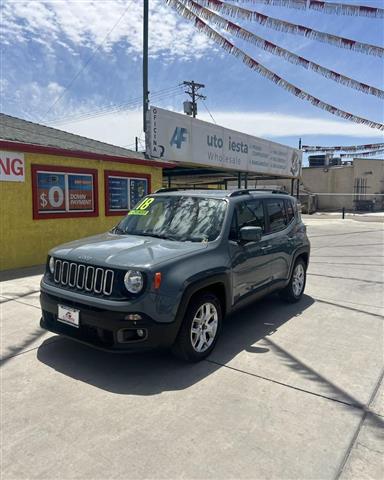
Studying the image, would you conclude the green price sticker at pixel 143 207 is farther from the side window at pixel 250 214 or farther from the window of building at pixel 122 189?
the window of building at pixel 122 189

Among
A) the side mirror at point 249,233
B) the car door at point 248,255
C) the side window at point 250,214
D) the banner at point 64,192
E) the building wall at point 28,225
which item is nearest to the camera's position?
the side mirror at point 249,233

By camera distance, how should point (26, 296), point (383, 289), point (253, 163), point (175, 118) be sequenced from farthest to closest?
point (253, 163), point (175, 118), point (383, 289), point (26, 296)

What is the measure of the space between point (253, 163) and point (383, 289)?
10.6 meters

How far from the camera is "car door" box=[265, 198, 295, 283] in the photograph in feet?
18.0

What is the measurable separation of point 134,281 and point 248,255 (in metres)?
1.70

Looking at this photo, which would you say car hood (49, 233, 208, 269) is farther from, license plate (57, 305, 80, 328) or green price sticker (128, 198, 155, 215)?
green price sticker (128, 198, 155, 215)

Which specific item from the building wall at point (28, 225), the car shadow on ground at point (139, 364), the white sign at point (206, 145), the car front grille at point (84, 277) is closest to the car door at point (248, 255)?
the car shadow on ground at point (139, 364)

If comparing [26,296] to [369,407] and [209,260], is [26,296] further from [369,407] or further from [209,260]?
[369,407]

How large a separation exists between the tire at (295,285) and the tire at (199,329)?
7.28ft

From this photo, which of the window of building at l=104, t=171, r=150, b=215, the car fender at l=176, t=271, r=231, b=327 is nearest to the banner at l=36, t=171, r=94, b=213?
the window of building at l=104, t=171, r=150, b=215

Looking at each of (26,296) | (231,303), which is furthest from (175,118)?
(231,303)

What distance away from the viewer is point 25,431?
2.89 metres

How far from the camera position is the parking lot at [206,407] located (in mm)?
2576

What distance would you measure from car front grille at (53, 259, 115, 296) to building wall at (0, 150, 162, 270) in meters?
5.37
